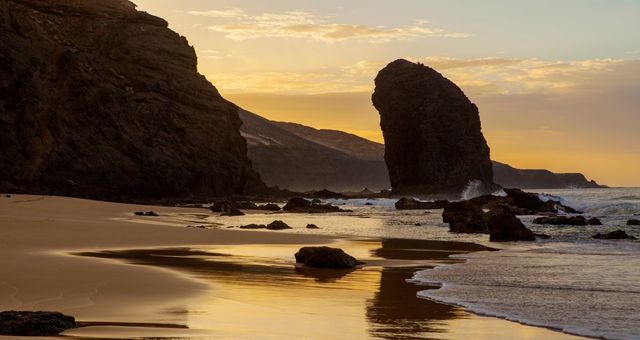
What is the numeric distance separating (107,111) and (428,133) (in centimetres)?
5961

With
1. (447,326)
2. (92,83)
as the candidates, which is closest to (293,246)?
(447,326)

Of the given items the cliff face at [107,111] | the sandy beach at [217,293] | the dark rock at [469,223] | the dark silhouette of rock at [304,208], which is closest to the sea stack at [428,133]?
the cliff face at [107,111]

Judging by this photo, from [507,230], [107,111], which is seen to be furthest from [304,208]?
[507,230]

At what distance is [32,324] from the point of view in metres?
7.83

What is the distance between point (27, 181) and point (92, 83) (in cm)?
1856

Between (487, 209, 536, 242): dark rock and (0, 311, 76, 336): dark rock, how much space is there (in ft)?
72.2

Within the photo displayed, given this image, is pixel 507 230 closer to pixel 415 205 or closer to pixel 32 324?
pixel 32 324

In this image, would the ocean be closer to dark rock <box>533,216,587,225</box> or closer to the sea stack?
dark rock <box>533,216,587,225</box>

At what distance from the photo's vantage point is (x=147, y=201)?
70.4 m

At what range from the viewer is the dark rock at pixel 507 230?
28.3 meters

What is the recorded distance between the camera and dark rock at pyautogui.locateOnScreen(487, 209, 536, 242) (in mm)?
28328

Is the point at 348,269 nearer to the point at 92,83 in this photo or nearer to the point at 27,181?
the point at 27,181

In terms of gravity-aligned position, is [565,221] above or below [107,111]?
below

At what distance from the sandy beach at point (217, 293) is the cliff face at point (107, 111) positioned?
143 ft
